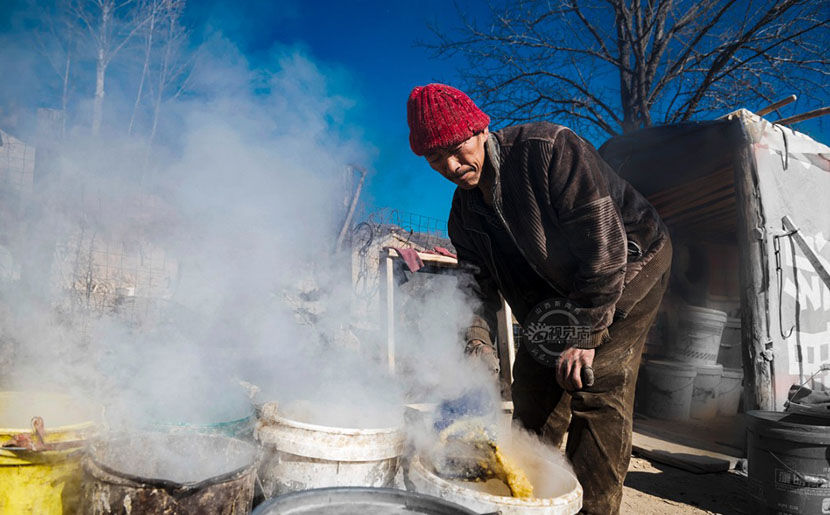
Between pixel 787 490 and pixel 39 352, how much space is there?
5.52 meters

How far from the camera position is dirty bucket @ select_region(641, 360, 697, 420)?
662 cm

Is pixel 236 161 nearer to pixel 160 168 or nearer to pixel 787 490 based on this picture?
pixel 160 168

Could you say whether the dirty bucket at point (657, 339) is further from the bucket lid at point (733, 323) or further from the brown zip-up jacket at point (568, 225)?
the brown zip-up jacket at point (568, 225)

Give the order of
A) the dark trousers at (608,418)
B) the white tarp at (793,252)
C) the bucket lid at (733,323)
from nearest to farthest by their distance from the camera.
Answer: the dark trousers at (608,418) < the white tarp at (793,252) < the bucket lid at (733,323)

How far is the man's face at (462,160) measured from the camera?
206 centimetres

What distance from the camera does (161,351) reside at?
9.70 ft

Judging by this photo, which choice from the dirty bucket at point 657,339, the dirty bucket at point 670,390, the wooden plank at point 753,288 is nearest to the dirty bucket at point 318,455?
the wooden plank at point 753,288

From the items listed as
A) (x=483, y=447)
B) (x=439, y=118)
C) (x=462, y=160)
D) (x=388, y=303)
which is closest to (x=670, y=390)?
(x=388, y=303)

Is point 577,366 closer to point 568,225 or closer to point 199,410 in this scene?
point 568,225

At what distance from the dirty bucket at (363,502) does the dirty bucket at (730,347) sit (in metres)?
7.54

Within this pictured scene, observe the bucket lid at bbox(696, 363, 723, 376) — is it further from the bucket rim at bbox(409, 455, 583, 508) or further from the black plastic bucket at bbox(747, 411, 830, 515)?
the bucket rim at bbox(409, 455, 583, 508)

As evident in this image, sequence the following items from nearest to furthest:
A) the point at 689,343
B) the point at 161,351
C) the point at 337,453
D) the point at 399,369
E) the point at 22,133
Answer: the point at 337,453 → the point at 161,351 → the point at 22,133 → the point at 399,369 → the point at 689,343

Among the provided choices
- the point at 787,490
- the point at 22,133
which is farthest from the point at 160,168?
the point at 787,490

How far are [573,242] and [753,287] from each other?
3159mm
